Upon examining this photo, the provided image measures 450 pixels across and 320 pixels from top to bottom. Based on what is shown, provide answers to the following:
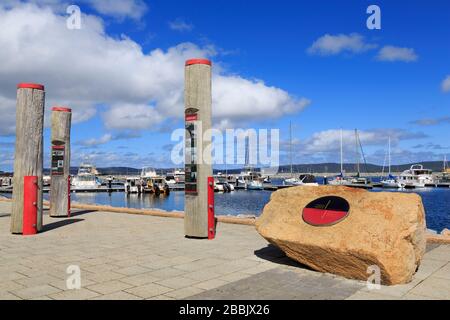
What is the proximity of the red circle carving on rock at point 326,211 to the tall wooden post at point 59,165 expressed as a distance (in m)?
10.6

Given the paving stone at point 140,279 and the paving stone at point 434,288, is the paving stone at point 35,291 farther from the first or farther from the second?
the paving stone at point 434,288

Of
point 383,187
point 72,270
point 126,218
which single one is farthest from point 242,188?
point 72,270

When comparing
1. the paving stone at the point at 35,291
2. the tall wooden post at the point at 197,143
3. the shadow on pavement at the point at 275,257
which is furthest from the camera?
the tall wooden post at the point at 197,143

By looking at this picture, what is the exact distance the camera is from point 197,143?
32.3 ft

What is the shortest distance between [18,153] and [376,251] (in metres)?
9.19

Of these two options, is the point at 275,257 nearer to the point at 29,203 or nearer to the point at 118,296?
the point at 118,296

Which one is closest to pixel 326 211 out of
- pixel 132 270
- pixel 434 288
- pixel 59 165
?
pixel 434 288

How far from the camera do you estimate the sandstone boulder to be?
224 inches

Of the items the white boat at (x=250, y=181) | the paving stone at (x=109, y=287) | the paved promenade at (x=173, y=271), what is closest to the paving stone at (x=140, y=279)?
the paved promenade at (x=173, y=271)

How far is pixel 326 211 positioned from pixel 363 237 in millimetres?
930

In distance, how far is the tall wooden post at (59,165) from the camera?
14555 mm

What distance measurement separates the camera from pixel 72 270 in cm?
659
